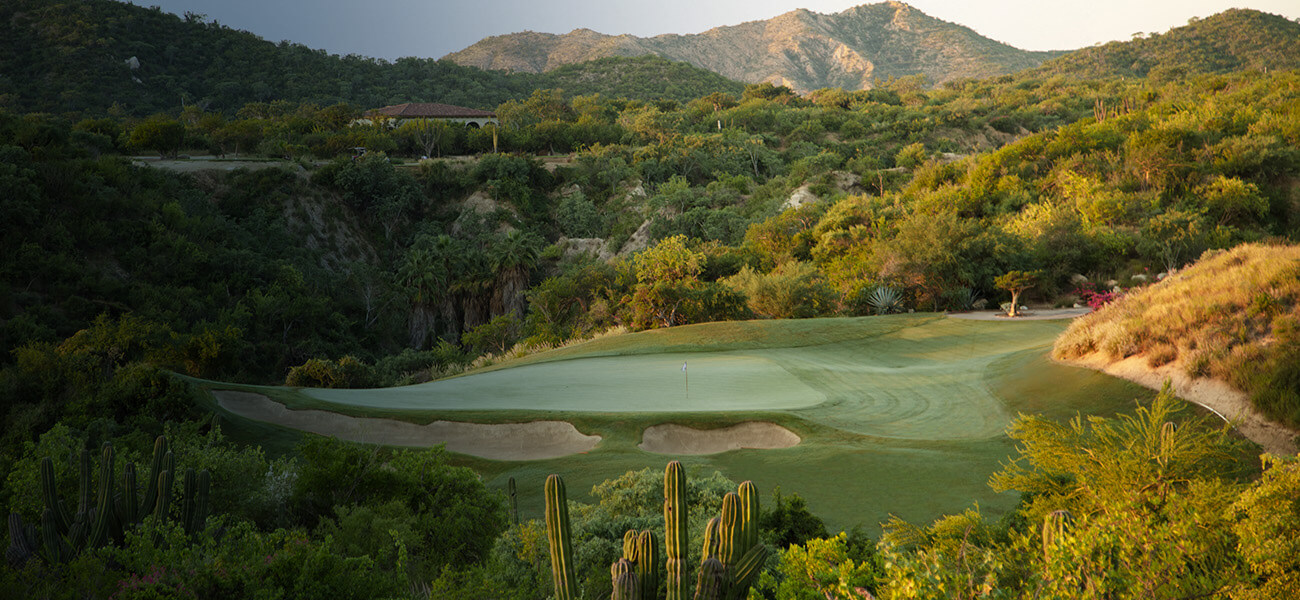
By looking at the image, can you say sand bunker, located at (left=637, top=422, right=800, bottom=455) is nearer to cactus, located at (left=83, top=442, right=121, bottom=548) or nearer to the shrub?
cactus, located at (left=83, top=442, right=121, bottom=548)

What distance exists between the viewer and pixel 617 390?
11.5 metres

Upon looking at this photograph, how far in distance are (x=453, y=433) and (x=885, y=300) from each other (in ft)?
47.8

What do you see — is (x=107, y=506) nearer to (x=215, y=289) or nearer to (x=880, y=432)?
(x=880, y=432)

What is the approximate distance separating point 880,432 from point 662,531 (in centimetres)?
400

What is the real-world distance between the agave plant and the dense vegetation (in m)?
0.12

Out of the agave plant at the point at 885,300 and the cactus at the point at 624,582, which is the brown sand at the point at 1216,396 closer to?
the cactus at the point at 624,582

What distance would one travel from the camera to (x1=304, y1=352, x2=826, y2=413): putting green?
10312 mm

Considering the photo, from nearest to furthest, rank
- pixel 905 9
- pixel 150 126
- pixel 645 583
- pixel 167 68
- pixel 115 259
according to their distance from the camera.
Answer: pixel 645 583, pixel 115 259, pixel 150 126, pixel 167 68, pixel 905 9

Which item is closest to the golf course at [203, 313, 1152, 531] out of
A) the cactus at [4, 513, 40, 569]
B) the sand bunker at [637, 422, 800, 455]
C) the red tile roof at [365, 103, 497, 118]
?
the sand bunker at [637, 422, 800, 455]

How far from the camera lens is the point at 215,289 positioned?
3288 centimetres

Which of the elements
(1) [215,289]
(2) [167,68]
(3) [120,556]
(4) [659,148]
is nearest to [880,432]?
(3) [120,556]

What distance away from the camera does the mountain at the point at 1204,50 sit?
84688 millimetres

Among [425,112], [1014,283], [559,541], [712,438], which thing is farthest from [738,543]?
[425,112]

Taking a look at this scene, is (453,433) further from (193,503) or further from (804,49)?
(804,49)
